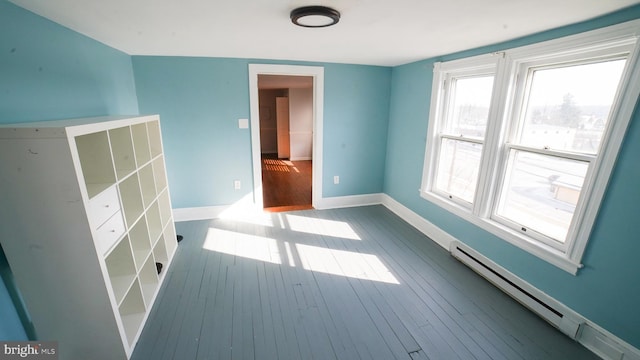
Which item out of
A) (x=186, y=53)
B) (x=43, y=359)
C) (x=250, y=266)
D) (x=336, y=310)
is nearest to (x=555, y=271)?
(x=336, y=310)

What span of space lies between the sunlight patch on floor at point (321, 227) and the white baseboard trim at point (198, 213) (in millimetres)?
991

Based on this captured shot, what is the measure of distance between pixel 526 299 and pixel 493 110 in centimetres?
164

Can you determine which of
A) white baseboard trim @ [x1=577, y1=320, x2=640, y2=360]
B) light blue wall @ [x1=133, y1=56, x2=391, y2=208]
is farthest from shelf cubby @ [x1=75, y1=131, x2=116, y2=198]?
white baseboard trim @ [x1=577, y1=320, x2=640, y2=360]

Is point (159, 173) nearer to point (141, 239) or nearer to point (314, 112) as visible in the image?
point (141, 239)

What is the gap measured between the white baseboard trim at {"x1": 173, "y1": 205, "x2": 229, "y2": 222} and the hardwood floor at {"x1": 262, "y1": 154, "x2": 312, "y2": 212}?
73cm

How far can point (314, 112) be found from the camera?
3.92 metres

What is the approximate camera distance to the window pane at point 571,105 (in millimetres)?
1790

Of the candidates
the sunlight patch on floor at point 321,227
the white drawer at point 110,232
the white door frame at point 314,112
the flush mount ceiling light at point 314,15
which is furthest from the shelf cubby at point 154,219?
the flush mount ceiling light at point 314,15

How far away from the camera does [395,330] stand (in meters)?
2.00

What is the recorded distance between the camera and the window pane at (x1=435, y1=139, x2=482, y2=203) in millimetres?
2883

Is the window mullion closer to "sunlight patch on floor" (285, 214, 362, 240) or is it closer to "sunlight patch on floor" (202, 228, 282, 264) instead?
"sunlight patch on floor" (285, 214, 362, 240)

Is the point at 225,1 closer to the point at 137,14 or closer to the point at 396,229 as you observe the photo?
the point at 137,14

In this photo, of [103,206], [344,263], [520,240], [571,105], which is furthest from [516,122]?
[103,206]

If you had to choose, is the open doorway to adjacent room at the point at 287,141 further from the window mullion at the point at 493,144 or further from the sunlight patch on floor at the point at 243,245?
the window mullion at the point at 493,144
